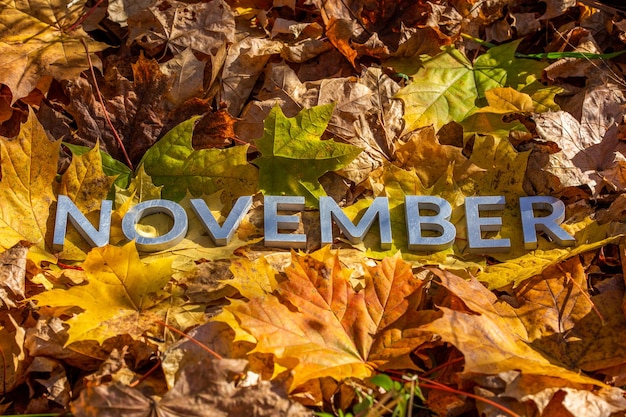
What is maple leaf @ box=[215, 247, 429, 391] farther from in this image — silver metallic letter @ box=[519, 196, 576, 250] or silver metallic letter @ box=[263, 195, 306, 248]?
silver metallic letter @ box=[519, 196, 576, 250]

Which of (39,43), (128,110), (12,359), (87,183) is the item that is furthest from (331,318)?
(39,43)

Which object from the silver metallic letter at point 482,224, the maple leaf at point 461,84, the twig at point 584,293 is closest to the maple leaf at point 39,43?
the maple leaf at point 461,84

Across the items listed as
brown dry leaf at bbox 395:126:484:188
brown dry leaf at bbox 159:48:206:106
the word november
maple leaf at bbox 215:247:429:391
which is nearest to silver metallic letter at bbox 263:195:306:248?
the word november

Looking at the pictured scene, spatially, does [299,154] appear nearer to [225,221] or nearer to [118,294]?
[225,221]

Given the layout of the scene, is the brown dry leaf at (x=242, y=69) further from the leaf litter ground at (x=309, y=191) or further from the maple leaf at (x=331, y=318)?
the maple leaf at (x=331, y=318)

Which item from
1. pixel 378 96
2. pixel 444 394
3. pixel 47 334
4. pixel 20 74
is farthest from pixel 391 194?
pixel 20 74

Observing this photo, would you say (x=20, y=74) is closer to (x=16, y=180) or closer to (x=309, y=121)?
(x=16, y=180)
